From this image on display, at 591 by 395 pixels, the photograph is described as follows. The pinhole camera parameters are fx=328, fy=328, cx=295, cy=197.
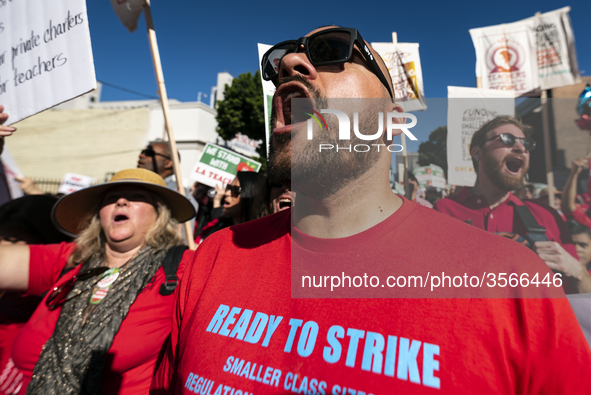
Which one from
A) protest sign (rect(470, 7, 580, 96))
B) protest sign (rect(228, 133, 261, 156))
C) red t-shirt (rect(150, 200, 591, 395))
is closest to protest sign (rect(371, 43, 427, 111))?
protest sign (rect(470, 7, 580, 96))

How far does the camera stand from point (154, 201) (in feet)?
7.77

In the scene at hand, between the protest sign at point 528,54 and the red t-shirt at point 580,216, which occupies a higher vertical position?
the protest sign at point 528,54

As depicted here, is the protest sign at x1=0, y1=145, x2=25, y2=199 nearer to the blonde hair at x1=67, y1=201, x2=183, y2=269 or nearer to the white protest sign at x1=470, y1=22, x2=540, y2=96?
the blonde hair at x1=67, y1=201, x2=183, y2=269

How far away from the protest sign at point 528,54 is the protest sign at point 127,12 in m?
3.62

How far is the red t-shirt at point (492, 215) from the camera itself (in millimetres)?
997

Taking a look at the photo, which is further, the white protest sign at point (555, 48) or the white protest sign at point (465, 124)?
the white protest sign at point (555, 48)

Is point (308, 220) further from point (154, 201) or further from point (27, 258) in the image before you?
point (27, 258)

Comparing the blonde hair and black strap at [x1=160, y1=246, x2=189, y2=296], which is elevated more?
the blonde hair

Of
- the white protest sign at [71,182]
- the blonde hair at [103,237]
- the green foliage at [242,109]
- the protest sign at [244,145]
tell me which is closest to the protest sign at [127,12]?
the blonde hair at [103,237]

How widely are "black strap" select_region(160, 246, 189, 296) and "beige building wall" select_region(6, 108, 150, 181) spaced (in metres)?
25.4

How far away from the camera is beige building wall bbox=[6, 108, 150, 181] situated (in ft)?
82.3

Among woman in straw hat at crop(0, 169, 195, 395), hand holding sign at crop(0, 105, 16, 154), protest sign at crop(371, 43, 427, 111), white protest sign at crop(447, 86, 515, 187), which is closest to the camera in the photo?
white protest sign at crop(447, 86, 515, 187)

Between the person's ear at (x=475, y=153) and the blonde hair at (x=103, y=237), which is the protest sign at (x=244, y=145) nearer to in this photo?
the blonde hair at (x=103, y=237)

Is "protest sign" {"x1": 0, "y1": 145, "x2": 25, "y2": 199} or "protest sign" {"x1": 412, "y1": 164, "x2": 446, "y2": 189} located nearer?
"protest sign" {"x1": 412, "y1": 164, "x2": 446, "y2": 189}
